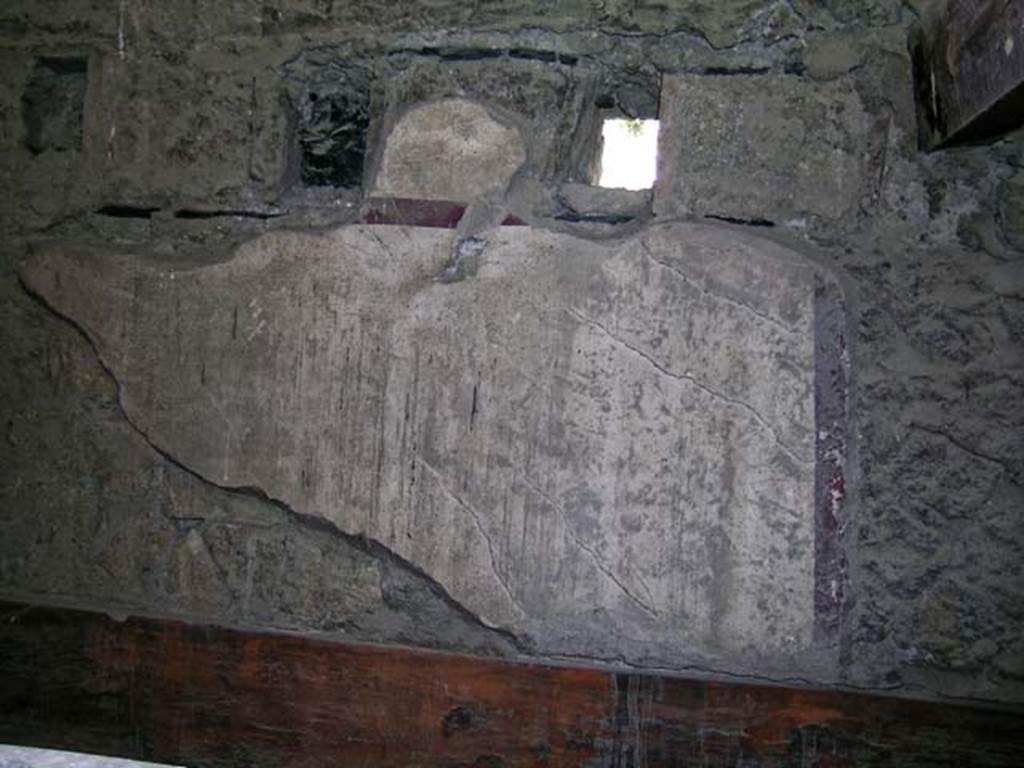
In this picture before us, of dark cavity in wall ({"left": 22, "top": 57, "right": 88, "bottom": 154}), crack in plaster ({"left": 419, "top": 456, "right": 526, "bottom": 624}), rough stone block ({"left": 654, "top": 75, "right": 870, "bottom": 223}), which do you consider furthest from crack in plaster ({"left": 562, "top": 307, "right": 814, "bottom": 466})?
dark cavity in wall ({"left": 22, "top": 57, "right": 88, "bottom": 154})

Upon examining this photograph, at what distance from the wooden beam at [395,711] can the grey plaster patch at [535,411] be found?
10cm

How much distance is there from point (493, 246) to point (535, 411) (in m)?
0.36

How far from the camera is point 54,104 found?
7.68 feet

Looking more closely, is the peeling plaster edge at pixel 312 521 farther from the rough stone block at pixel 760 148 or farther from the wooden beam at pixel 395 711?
the rough stone block at pixel 760 148

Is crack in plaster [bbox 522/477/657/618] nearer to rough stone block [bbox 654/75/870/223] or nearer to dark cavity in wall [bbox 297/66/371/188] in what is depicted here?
rough stone block [bbox 654/75/870/223]

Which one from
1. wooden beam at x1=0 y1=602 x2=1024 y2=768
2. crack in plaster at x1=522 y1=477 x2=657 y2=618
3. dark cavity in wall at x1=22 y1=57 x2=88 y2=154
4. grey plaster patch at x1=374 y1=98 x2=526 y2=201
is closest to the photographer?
wooden beam at x1=0 y1=602 x2=1024 y2=768

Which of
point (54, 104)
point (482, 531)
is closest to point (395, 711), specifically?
point (482, 531)

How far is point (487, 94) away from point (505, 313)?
482mm

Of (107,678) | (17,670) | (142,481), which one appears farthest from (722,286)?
(17,670)

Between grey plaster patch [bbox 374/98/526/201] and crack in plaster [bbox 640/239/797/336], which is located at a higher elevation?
grey plaster patch [bbox 374/98/526/201]

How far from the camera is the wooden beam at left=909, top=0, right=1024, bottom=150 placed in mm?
1498

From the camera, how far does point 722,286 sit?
6.59 ft

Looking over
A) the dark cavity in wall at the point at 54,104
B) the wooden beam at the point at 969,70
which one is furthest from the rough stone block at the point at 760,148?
the dark cavity in wall at the point at 54,104

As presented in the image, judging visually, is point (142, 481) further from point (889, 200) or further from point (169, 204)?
point (889, 200)
